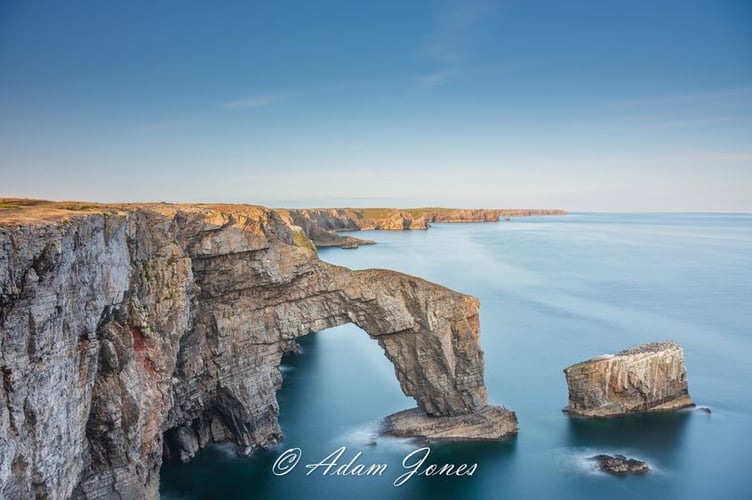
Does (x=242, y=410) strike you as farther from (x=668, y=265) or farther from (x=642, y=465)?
(x=668, y=265)

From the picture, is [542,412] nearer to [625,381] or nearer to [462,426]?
[625,381]

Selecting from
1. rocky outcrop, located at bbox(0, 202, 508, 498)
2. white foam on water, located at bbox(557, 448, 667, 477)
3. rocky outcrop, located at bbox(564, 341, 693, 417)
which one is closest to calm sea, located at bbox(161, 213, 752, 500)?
white foam on water, located at bbox(557, 448, 667, 477)

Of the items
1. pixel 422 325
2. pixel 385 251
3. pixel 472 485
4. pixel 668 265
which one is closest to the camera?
pixel 472 485

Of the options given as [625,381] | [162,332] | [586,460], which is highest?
[162,332]

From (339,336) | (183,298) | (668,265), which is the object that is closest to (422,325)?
(183,298)
